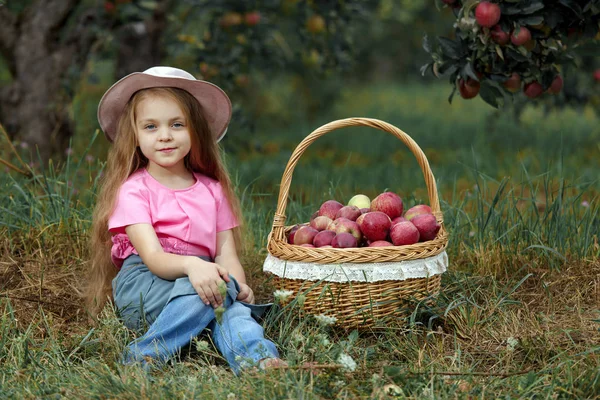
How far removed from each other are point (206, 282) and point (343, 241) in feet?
1.58

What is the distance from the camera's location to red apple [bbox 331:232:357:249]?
99.1 inches

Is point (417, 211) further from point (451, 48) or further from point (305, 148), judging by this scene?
point (451, 48)

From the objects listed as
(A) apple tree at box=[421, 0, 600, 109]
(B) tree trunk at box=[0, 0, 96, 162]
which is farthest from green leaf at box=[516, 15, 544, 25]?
(B) tree trunk at box=[0, 0, 96, 162]

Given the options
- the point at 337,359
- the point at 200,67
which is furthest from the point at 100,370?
the point at 200,67

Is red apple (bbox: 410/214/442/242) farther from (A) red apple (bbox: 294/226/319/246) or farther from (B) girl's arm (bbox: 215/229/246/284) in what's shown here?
(B) girl's arm (bbox: 215/229/246/284)

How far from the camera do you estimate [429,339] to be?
99.1 inches

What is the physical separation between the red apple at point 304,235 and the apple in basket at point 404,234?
28 centimetres

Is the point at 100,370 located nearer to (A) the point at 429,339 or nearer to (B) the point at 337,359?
(B) the point at 337,359

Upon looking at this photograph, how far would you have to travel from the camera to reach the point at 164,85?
269 centimetres

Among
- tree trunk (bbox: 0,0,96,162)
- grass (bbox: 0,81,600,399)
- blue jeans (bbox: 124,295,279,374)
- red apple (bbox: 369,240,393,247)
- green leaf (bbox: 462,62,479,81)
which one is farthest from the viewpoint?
tree trunk (bbox: 0,0,96,162)

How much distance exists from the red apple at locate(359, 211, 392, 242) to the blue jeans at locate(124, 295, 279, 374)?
503mm

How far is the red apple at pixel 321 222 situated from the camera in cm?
271

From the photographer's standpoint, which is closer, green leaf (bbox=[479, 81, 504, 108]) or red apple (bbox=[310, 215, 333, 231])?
red apple (bbox=[310, 215, 333, 231])

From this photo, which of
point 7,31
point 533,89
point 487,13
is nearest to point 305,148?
point 487,13
